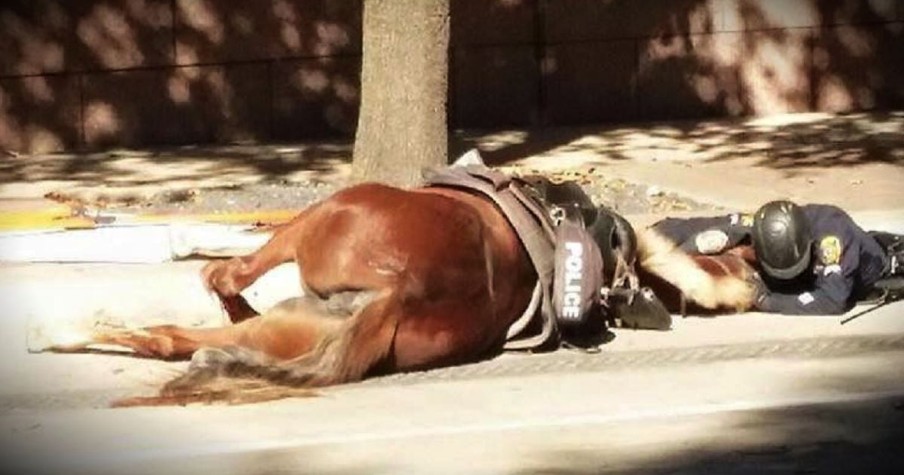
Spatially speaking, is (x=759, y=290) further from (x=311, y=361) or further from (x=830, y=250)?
(x=311, y=361)

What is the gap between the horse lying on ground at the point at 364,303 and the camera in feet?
26.9

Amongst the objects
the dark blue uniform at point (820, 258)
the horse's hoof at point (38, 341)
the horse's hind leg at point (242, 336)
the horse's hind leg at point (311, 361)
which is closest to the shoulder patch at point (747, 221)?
the dark blue uniform at point (820, 258)

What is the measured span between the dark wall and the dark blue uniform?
6.02 metres

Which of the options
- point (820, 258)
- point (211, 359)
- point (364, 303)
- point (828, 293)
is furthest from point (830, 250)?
point (211, 359)

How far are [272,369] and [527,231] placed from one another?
1.25 m

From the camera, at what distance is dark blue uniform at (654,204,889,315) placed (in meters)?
9.45

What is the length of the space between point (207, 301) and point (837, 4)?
305 inches

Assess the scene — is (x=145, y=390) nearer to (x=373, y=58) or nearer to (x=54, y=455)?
(x=54, y=455)

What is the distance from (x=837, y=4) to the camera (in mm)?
16172

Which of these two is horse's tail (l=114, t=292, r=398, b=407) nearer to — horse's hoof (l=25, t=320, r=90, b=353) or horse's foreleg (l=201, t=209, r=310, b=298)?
horse's foreleg (l=201, t=209, r=310, b=298)

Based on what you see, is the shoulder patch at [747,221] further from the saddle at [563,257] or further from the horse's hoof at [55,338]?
the horse's hoof at [55,338]

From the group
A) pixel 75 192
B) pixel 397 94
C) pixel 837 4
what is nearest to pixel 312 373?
pixel 397 94

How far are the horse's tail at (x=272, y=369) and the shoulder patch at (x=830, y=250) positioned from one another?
2.13m

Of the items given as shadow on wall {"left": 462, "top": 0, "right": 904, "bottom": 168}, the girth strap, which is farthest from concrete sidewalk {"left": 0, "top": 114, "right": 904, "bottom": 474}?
shadow on wall {"left": 462, "top": 0, "right": 904, "bottom": 168}
